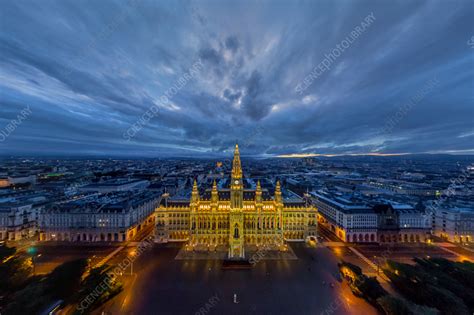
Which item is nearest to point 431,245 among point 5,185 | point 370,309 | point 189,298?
point 370,309

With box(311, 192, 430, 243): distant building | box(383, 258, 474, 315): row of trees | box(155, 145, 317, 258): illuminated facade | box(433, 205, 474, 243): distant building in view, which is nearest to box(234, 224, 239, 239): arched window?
box(155, 145, 317, 258): illuminated facade

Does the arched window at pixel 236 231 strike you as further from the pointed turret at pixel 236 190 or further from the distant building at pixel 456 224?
the distant building at pixel 456 224

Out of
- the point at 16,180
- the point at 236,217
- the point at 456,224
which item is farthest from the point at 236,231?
the point at 16,180

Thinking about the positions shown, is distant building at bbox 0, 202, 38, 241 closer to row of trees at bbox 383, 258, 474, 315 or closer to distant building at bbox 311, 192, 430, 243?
row of trees at bbox 383, 258, 474, 315

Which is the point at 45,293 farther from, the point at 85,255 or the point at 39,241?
the point at 39,241

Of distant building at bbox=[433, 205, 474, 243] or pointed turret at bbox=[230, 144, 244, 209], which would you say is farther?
distant building at bbox=[433, 205, 474, 243]

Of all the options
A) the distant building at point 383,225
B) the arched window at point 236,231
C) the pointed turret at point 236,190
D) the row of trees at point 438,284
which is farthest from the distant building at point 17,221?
the distant building at point 383,225

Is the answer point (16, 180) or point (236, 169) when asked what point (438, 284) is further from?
point (16, 180)
